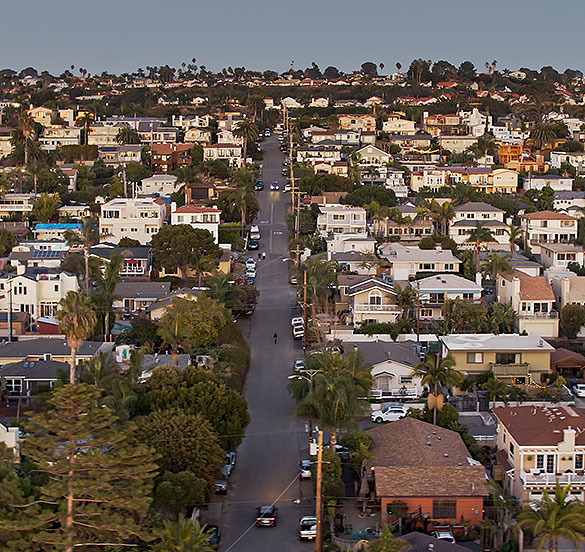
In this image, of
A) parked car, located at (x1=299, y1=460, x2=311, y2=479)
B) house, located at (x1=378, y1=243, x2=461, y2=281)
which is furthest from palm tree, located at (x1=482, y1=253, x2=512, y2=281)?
parked car, located at (x1=299, y1=460, x2=311, y2=479)

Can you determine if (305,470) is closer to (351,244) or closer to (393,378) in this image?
(393,378)

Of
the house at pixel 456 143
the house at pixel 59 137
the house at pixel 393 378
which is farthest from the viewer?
the house at pixel 456 143

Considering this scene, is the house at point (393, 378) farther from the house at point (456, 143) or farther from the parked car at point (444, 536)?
the house at point (456, 143)

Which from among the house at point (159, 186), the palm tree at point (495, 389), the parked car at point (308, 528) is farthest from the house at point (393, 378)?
the house at point (159, 186)

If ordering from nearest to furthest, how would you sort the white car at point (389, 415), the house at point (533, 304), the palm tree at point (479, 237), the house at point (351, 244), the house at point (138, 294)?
the white car at point (389, 415) < the house at point (533, 304) < the house at point (138, 294) < the palm tree at point (479, 237) < the house at point (351, 244)

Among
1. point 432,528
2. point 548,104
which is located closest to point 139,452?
point 432,528

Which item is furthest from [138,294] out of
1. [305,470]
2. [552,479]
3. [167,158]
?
[167,158]
